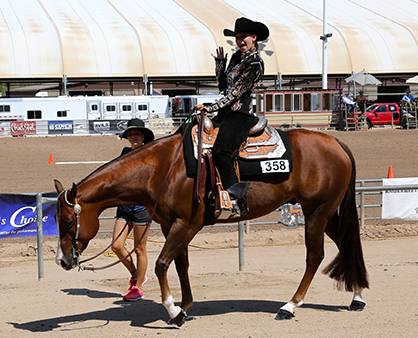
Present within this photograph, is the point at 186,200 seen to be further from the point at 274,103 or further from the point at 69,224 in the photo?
the point at 274,103

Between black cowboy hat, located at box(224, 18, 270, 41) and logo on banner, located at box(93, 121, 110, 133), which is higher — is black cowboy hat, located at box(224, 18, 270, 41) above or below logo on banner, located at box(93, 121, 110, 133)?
above

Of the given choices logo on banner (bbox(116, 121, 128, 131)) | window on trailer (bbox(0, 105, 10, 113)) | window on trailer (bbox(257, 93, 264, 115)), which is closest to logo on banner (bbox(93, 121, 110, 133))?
logo on banner (bbox(116, 121, 128, 131))

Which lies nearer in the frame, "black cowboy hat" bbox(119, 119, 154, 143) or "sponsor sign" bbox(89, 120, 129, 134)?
"black cowboy hat" bbox(119, 119, 154, 143)

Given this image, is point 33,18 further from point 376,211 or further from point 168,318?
point 168,318

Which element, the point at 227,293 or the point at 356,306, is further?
the point at 227,293

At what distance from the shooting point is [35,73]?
Result: 36.3 meters

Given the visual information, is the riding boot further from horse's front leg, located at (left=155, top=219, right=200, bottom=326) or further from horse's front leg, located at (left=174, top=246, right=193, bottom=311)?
horse's front leg, located at (left=174, top=246, right=193, bottom=311)

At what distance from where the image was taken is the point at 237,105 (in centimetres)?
543

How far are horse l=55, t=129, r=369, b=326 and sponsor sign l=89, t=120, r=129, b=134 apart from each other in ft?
89.5

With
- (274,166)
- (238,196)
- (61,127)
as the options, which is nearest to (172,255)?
(238,196)

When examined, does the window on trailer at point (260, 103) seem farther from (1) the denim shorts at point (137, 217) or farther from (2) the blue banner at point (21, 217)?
(1) the denim shorts at point (137, 217)

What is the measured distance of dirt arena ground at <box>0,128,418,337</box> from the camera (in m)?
5.22

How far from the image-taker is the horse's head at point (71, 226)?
5137 mm

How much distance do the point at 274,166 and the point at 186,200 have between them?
3.16 ft
